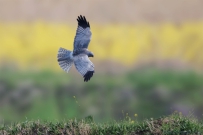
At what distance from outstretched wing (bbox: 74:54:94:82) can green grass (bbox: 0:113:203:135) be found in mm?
1048

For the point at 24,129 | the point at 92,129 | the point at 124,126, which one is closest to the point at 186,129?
the point at 124,126

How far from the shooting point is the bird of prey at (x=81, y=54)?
688 cm

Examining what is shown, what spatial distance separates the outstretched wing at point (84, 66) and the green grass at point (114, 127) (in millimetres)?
1048

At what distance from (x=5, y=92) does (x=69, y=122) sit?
4481 mm

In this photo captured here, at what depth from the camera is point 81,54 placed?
7.03 meters

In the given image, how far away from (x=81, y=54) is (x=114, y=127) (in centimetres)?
162

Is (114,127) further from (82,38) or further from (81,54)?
(82,38)

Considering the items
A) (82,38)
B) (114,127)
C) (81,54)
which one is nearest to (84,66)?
(81,54)

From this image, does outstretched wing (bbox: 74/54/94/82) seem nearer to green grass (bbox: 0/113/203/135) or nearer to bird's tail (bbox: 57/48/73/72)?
bird's tail (bbox: 57/48/73/72)

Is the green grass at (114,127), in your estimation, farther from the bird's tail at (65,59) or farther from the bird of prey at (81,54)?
the bird's tail at (65,59)

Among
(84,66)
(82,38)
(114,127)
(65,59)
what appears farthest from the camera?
(65,59)

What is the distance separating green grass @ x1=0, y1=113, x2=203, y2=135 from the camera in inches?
222

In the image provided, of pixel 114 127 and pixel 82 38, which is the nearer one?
pixel 114 127

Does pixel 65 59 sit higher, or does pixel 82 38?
pixel 82 38
